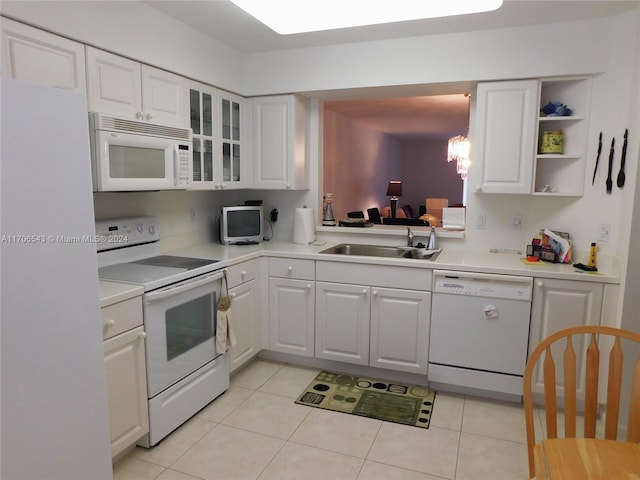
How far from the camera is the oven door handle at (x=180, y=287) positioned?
7.08 ft

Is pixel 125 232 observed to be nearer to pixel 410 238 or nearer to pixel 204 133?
pixel 204 133

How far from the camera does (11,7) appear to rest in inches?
70.4

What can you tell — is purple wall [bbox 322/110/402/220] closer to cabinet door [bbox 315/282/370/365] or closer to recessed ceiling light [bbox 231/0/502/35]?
cabinet door [bbox 315/282/370/365]

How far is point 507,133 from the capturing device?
9.42ft

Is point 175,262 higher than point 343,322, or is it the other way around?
point 175,262

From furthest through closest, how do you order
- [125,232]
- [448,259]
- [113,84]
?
[448,259] < [125,232] < [113,84]

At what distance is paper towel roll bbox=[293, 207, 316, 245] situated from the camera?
353 centimetres

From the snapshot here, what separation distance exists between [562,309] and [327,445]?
1.55 meters

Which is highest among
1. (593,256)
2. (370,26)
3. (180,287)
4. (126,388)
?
(370,26)

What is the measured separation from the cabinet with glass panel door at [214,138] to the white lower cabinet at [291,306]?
72 centimetres

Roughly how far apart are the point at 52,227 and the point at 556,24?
2.91 meters

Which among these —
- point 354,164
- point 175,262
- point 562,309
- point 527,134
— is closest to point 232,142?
point 175,262

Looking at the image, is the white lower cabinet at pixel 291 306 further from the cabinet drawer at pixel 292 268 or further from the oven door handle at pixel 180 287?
the oven door handle at pixel 180 287

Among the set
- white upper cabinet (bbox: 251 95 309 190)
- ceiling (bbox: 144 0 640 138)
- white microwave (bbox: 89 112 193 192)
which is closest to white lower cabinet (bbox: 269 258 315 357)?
white upper cabinet (bbox: 251 95 309 190)
